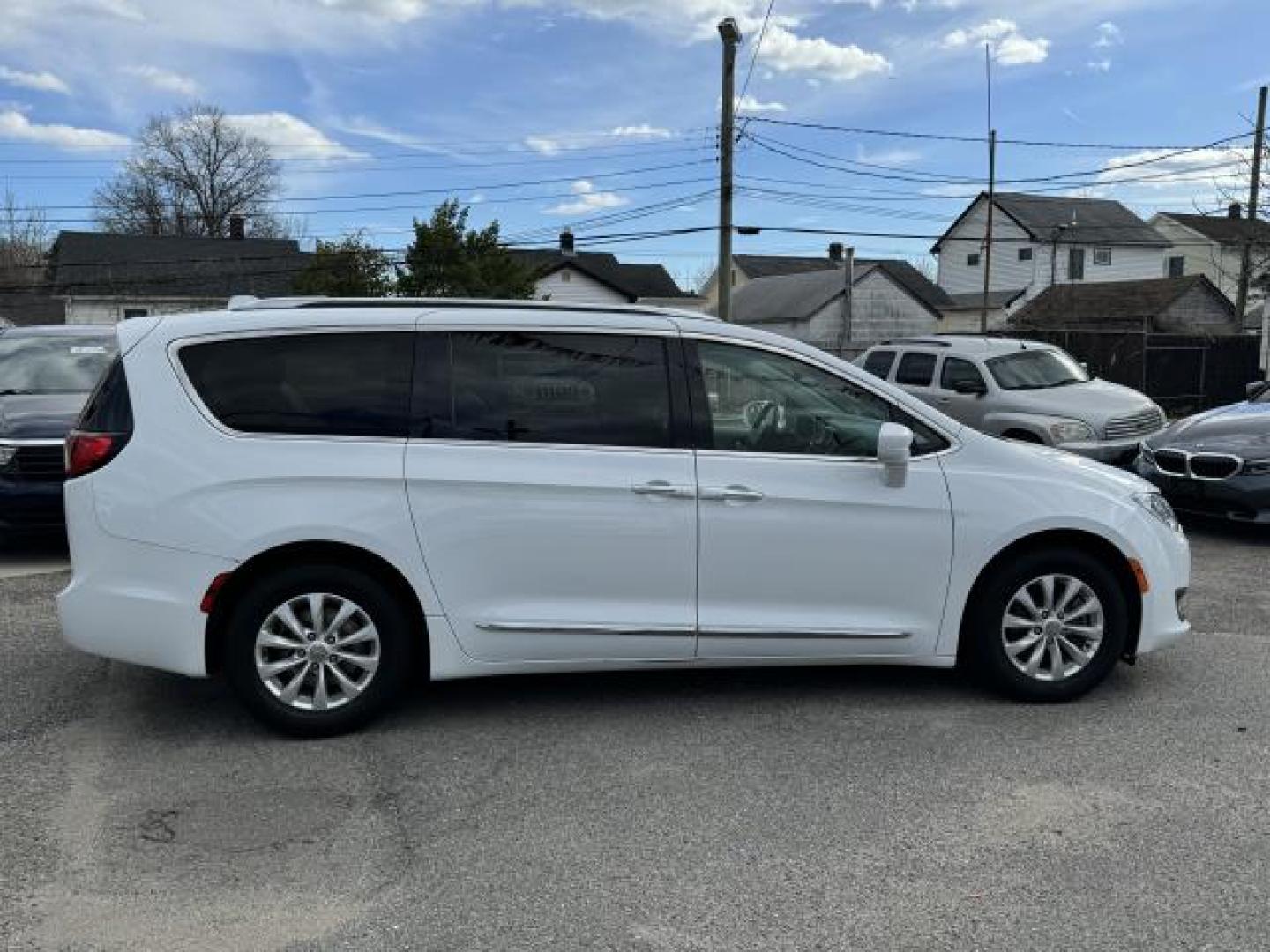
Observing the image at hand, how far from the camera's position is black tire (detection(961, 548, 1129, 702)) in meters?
4.67

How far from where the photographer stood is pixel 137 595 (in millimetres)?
4219

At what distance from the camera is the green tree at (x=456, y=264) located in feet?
106

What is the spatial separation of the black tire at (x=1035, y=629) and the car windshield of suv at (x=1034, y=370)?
7358mm

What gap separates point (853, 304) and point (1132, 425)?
3783 cm

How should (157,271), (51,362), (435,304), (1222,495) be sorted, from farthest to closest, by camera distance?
1. (157,271)
2. (51,362)
3. (1222,495)
4. (435,304)

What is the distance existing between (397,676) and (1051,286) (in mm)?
46901

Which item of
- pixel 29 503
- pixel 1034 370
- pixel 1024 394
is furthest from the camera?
pixel 1034 370

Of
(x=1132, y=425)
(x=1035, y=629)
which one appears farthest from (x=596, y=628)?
(x=1132, y=425)

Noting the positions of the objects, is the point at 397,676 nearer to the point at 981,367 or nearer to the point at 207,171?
the point at 981,367

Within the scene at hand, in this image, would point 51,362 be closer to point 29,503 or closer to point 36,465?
point 36,465

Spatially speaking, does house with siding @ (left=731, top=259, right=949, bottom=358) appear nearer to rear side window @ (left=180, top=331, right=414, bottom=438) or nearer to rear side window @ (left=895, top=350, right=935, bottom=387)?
rear side window @ (left=895, top=350, right=935, bottom=387)

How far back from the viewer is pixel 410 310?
4.62m

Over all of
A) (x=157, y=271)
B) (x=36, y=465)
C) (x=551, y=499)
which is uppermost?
(x=157, y=271)

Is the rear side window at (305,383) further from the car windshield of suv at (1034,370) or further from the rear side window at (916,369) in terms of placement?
the rear side window at (916,369)
